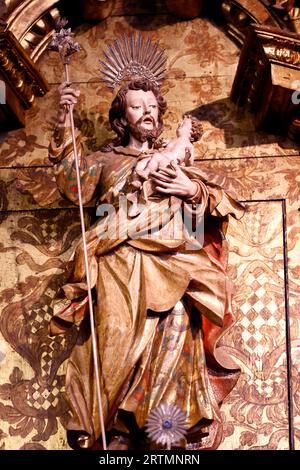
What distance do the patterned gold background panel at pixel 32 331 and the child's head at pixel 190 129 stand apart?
58 centimetres

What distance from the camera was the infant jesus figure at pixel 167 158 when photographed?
6531 mm

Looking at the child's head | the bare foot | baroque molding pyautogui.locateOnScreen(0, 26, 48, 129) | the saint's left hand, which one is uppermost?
baroque molding pyautogui.locateOnScreen(0, 26, 48, 129)

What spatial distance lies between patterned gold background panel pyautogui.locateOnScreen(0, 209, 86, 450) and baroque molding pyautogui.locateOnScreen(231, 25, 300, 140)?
0.81 m

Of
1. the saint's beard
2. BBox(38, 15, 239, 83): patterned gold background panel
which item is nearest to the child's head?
the saint's beard

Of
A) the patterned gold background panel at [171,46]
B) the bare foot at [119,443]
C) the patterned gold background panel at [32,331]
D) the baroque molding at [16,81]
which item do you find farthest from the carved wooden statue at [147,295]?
the patterned gold background panel at [171,46]

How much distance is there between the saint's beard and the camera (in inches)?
267

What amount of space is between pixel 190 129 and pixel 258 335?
30.6 inches

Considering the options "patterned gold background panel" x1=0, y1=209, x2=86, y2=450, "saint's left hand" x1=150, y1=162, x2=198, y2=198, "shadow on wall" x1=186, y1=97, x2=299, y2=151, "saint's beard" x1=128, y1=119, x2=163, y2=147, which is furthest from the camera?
"shadow on wall" x1=186, y1=97, x2=299, y2=151

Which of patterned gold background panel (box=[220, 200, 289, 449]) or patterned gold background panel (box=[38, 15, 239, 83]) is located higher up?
patterned gold background panel (box=[38, 15, 239, 83])

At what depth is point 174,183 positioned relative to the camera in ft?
21.3

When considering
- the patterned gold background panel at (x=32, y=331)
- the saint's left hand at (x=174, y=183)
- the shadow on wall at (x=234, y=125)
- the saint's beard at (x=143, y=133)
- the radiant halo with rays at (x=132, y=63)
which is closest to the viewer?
the saint's left hand at (x=174, y=183)

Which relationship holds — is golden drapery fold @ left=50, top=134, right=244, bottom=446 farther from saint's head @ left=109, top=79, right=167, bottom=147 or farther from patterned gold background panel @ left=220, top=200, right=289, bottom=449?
saint's head @ left=109, top=79, right=167, bottom=147

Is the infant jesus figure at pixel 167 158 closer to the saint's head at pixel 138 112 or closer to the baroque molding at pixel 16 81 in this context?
the saint's head at pixel 138 112
